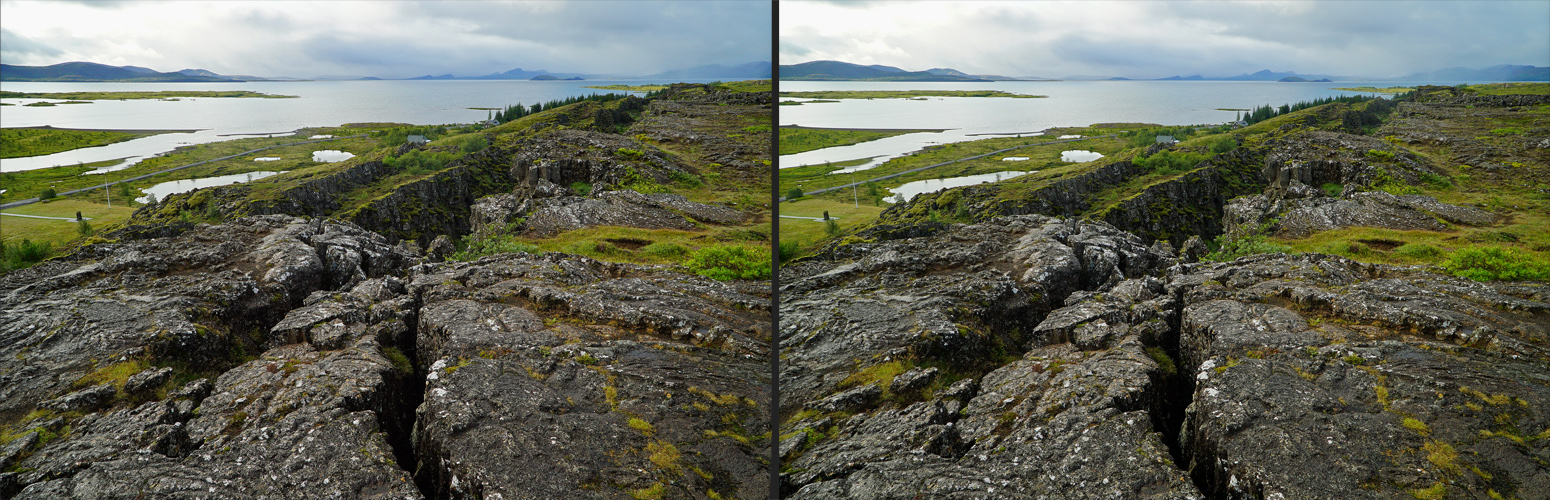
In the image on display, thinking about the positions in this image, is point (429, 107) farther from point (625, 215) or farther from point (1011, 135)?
point (1011, 135)

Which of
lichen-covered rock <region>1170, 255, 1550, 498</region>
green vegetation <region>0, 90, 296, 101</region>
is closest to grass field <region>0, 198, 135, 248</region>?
green vegetation <region>0, 90, 296, 101</region>

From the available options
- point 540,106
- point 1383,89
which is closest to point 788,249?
point 540,106

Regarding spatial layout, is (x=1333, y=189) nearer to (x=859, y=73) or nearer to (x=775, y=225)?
(x=859, y=73)

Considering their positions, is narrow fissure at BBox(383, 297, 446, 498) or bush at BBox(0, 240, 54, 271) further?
narrow fissure at BBox(383, 297, 446, 498)

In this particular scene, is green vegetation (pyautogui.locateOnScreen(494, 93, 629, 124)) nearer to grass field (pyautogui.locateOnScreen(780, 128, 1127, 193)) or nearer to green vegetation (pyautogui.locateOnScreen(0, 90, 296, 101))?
green vegetation (pyautogui.locateOnScreen(0, 90, 296, 101))

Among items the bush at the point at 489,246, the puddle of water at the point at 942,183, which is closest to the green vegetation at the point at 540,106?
the bush at the point at 489,246

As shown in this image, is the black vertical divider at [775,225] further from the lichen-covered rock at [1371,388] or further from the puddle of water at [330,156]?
the puddle of water at [330,156]
